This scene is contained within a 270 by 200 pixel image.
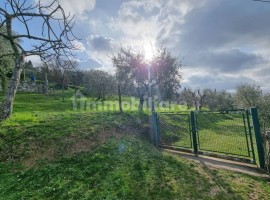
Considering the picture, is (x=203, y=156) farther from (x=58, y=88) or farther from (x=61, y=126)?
(x=58, y=88)

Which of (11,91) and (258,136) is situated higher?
(11,91)

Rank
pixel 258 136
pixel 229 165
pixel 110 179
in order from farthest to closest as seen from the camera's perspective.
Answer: pixel 229 165
pixel 258 136
pixel 110 179

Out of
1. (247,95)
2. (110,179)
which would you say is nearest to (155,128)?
(110,179)

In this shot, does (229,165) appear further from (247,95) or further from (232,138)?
(247,95)

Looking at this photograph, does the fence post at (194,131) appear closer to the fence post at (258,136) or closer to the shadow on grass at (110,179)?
the shadow on grass at (110,179)

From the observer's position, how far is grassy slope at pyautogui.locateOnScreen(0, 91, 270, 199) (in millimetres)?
5411

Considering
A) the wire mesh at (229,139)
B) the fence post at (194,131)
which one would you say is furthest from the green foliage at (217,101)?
the fence post at (194,131)

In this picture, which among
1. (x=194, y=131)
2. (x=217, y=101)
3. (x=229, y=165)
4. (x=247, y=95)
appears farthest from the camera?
(x=217, y=101)

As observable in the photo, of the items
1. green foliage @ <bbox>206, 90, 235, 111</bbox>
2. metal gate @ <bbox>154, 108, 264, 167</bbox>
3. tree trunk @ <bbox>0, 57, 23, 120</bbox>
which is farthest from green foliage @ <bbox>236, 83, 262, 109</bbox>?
tree trunk @ <bbox>0, 57, 23, 120</bbox>

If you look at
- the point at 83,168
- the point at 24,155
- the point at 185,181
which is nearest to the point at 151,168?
the point at 185,181

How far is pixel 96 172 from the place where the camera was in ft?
21.6

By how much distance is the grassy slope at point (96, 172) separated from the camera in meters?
5.41

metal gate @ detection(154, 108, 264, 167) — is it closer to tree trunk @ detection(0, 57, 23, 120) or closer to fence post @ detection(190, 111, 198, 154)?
fence post @ detection(190, 111, 198, 154)

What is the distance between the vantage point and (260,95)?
42906mm
